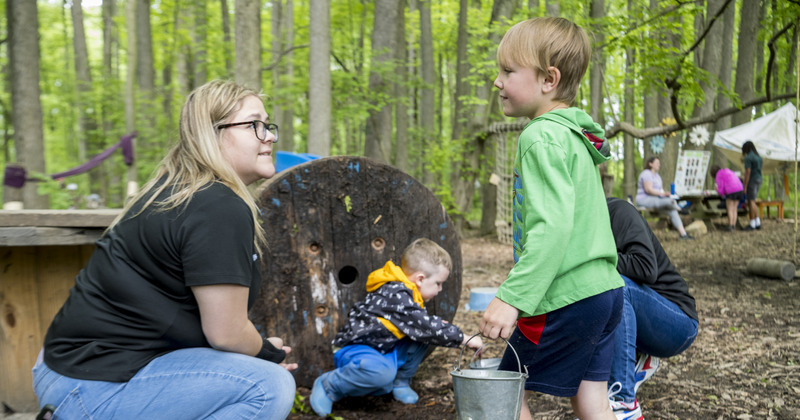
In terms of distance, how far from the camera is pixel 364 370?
3137 millimetres

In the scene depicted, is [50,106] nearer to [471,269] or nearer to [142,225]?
[471,269]

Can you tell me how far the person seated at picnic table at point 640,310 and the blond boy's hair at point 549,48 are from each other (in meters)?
1.08

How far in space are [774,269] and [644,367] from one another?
15.8 feet

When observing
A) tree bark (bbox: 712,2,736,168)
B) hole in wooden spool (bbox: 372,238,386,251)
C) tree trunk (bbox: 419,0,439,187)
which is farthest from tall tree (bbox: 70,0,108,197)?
tree bark (bbox: 712,2,736,168)

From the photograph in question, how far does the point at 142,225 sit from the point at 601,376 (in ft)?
5.59

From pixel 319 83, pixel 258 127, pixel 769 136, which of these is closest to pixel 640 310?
pixel 258 127

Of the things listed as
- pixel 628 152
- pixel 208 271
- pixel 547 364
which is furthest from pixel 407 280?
pixel 628 152

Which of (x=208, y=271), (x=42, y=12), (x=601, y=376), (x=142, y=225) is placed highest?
(x=42, y=12)

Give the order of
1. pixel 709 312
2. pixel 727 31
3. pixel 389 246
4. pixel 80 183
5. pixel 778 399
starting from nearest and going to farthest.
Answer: pixel 778 399 → pixel 389 246 → pixel 709 312 → pixel 727 31 → pixel 80 183

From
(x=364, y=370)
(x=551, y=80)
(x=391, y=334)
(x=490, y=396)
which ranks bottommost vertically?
(x=364, y=370)

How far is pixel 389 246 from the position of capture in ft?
12.2

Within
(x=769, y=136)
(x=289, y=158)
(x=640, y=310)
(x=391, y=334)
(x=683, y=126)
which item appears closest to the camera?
(x=640, y=310)

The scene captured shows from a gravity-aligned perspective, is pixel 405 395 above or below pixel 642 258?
below

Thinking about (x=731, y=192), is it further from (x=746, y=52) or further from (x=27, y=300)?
(x=27, y=300)
